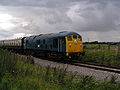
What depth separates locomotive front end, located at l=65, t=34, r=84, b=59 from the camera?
20984mm

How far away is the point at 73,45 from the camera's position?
21.5 meters

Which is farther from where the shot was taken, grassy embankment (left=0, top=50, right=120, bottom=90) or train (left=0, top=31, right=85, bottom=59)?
train (left=0, top=31, right=85, bottom=59)

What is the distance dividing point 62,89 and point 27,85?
4.29ft

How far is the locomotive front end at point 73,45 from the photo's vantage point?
826 inches

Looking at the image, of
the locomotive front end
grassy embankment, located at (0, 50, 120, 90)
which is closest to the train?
the locomotive front end

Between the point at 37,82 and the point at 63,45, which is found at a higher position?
the point at 63,45

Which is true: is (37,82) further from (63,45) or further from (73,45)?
(73,45)

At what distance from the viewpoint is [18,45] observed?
134 ft

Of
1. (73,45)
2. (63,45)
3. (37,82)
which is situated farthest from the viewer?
(73,45)

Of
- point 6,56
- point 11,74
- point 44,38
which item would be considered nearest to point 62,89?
point 11,74

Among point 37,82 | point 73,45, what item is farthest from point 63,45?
point 37,82

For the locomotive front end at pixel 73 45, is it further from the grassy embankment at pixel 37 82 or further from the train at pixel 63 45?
the grassy embankment at pixel 37 82

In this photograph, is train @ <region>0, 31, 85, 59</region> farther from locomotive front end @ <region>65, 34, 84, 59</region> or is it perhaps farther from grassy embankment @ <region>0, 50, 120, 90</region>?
grassy embankment @ <region>0, 50, 120, 90</region>

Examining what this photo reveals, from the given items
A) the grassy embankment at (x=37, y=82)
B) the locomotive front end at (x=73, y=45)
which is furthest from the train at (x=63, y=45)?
the grassy embankment at (x=37, y=82)
